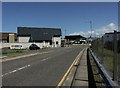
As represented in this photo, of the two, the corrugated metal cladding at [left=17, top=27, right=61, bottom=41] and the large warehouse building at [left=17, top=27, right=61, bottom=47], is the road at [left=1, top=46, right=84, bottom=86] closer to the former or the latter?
the large warehouse building at [left=17, top=27, right=61, bottom=47]

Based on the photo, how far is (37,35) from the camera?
5315 inches

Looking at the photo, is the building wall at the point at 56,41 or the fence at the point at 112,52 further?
the building wall at the point at 56,41

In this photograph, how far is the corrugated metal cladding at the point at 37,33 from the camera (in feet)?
441

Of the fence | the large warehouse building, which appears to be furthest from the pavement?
the large warehouse building

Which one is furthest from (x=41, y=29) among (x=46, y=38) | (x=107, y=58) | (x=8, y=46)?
(x=107, y=58)

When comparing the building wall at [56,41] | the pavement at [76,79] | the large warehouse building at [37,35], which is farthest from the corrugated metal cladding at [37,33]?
the pavement at [76,79]

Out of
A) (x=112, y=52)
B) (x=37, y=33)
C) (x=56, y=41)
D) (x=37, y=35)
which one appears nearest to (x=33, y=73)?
(x=112, y=52)

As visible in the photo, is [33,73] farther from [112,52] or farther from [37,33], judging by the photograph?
[37,33]

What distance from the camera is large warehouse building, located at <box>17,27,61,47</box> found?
134 metres

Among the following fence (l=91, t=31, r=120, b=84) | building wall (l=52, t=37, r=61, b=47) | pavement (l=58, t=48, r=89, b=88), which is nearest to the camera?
fence (l=91, t=31, r=120, b=84)

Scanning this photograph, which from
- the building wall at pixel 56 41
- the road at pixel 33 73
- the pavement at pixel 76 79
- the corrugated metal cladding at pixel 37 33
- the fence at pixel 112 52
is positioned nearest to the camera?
the fence at pixel 112 52

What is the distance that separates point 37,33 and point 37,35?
134cm

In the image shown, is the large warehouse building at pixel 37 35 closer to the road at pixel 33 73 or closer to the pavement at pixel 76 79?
the road at pixel 33 73

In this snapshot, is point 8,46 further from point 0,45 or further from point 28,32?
point 28,32
